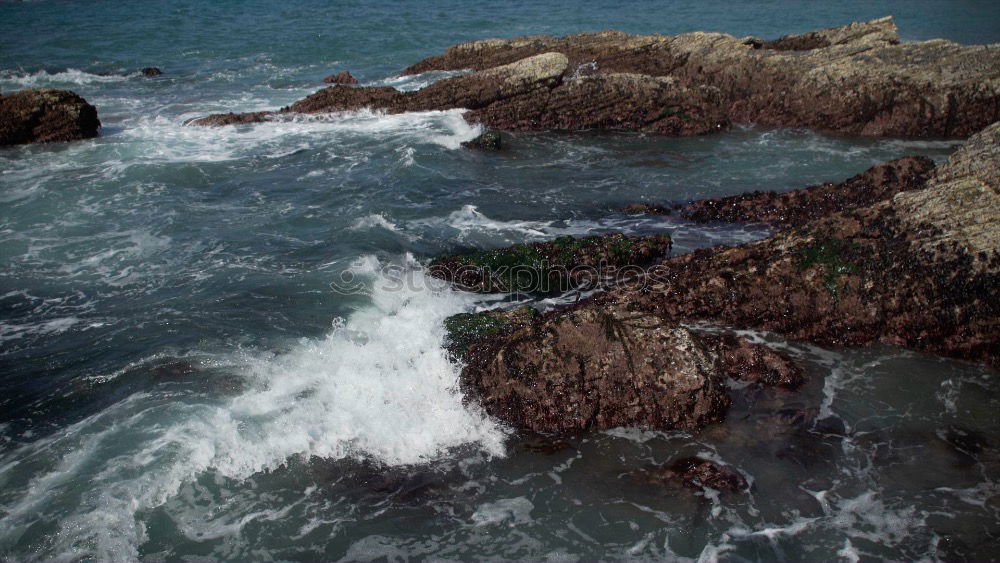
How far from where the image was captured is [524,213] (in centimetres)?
1399

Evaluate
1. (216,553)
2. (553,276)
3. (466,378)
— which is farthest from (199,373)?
(553,276)

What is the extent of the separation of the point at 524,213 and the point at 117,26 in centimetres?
3764

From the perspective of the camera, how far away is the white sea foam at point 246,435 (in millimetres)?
6469

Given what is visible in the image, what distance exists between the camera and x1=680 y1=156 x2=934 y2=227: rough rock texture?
41.8ft

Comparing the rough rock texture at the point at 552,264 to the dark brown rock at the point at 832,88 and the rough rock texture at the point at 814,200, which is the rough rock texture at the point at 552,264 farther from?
the dark brown rock at the point at 832,88

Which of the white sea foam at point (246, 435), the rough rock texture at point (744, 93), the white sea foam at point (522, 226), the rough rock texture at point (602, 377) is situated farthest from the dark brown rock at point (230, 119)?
the rough rock texture at point (602, 377)

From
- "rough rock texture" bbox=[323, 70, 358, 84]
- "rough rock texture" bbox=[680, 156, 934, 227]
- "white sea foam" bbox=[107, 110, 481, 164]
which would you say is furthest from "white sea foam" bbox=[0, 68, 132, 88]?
"rough rock texture" bbox=[680, 156, 934, 227]

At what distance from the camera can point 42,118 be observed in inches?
749

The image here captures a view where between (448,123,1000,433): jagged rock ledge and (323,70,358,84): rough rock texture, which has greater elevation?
(323,70,358,84): rough rock texture

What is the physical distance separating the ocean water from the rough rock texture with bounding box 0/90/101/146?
786 millimetres

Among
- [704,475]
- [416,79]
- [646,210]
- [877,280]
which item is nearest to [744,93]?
[646,210]

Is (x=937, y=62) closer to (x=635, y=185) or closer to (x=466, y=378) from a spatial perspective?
(x=635, y=185)

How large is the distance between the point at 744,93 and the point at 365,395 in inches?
737

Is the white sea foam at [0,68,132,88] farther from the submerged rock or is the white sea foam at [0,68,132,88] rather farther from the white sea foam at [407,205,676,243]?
the white sea foam at [407,205,676,243]
